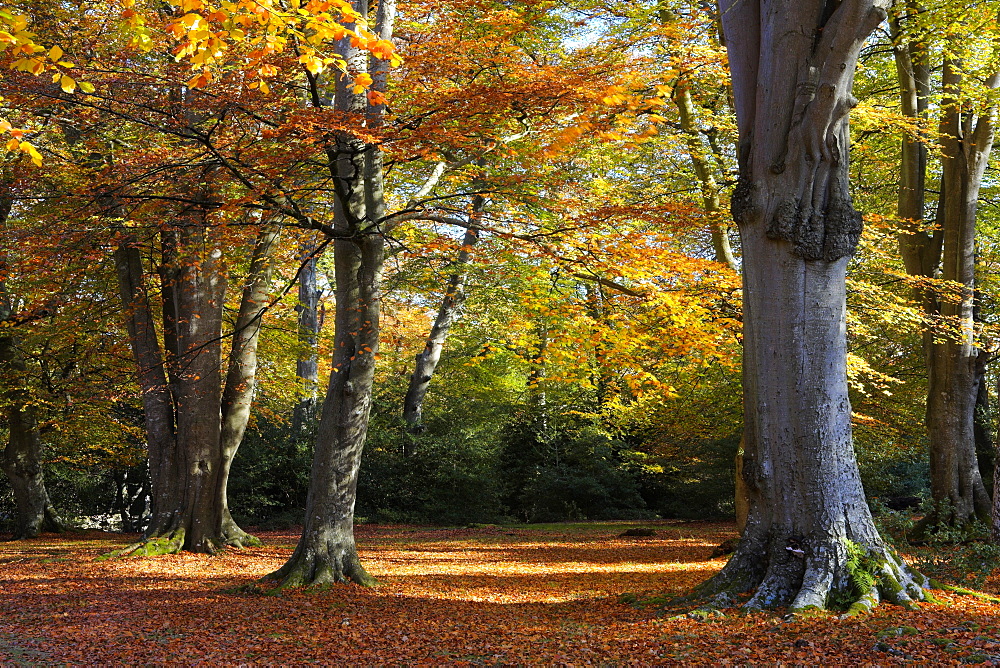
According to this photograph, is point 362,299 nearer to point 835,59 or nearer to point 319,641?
point 319,641

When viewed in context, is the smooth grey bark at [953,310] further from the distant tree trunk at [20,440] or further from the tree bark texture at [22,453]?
the tree bark texture at [22,453]

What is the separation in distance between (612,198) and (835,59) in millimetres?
5309

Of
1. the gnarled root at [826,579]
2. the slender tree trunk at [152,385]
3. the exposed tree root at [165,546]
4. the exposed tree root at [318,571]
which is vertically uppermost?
the slender tree trunk at [152,385]

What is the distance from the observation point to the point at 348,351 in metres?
7.68

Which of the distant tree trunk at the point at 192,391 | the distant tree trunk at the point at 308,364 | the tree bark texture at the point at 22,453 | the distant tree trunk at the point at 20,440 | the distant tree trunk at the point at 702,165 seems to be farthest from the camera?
the distant tree trunk at the point at 308,364

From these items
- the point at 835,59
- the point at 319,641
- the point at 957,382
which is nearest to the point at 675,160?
the point at 957,382

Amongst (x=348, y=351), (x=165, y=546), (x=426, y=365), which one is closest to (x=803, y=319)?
(x=348, y=351)

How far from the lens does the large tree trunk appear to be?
5090mm

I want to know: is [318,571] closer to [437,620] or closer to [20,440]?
[437,620]

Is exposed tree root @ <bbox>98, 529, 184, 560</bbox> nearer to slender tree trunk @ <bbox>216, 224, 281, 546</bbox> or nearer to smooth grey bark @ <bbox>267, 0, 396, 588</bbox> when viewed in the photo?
slender tree trunk @ <bbox>216, 224, 281, 546</bbox>

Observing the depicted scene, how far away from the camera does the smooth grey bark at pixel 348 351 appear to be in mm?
7328

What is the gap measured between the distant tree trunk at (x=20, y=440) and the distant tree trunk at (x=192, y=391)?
326cm

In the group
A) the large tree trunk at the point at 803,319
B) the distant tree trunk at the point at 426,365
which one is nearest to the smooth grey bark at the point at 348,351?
the large tree trunk at the point at 803,319

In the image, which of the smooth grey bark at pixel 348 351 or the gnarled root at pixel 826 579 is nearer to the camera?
the gnarled root at pixel 826 579
